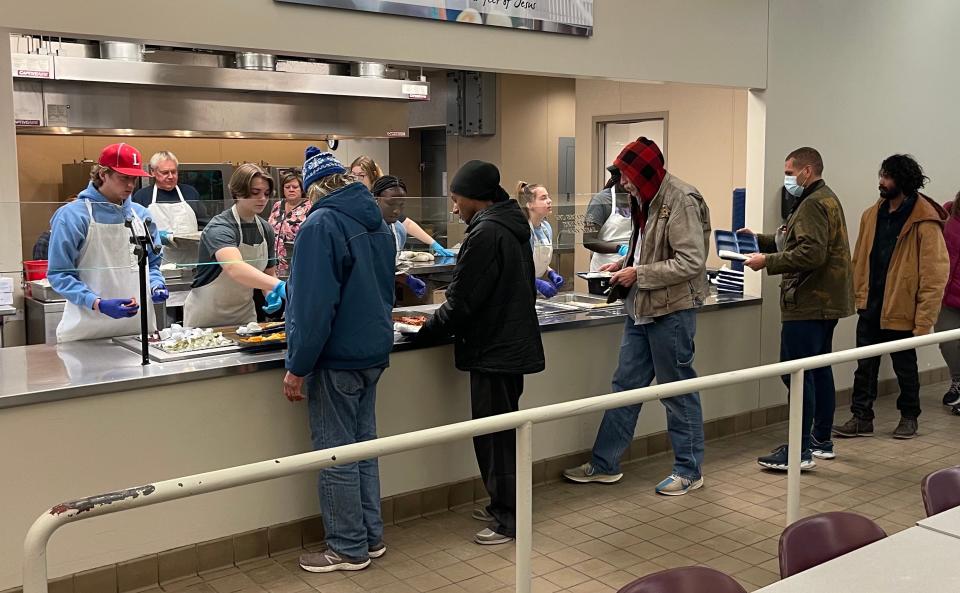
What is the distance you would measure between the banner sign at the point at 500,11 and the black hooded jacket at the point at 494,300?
91 centimetres

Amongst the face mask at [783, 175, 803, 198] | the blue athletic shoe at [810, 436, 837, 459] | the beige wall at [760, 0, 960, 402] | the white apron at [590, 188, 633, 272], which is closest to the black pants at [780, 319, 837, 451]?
the blue athletic shoe at [810, 436, 837, 459]

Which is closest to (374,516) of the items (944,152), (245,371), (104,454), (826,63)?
(245,371)

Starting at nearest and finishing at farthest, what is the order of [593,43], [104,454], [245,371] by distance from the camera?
[104,454], [245,371], [593,43]

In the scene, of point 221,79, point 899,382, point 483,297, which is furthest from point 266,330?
point 899,382

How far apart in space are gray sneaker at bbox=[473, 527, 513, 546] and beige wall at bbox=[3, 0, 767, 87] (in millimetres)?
1948

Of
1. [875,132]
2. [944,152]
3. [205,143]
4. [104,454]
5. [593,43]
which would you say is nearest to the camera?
[104,454]

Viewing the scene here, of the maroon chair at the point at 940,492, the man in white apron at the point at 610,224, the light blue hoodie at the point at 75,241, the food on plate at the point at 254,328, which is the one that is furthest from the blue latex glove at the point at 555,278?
the maroon chair at the point at 940,492

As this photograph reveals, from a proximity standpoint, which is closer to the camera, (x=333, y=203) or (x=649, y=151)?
(x=333, y=203)

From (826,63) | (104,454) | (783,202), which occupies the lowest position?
(104,454)

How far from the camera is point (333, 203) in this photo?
11.1 feet

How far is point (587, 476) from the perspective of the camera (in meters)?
4.29

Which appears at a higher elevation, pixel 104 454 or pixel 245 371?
pixel 245 371

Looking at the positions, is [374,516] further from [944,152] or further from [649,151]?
[944,152]

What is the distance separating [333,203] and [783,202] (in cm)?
310
